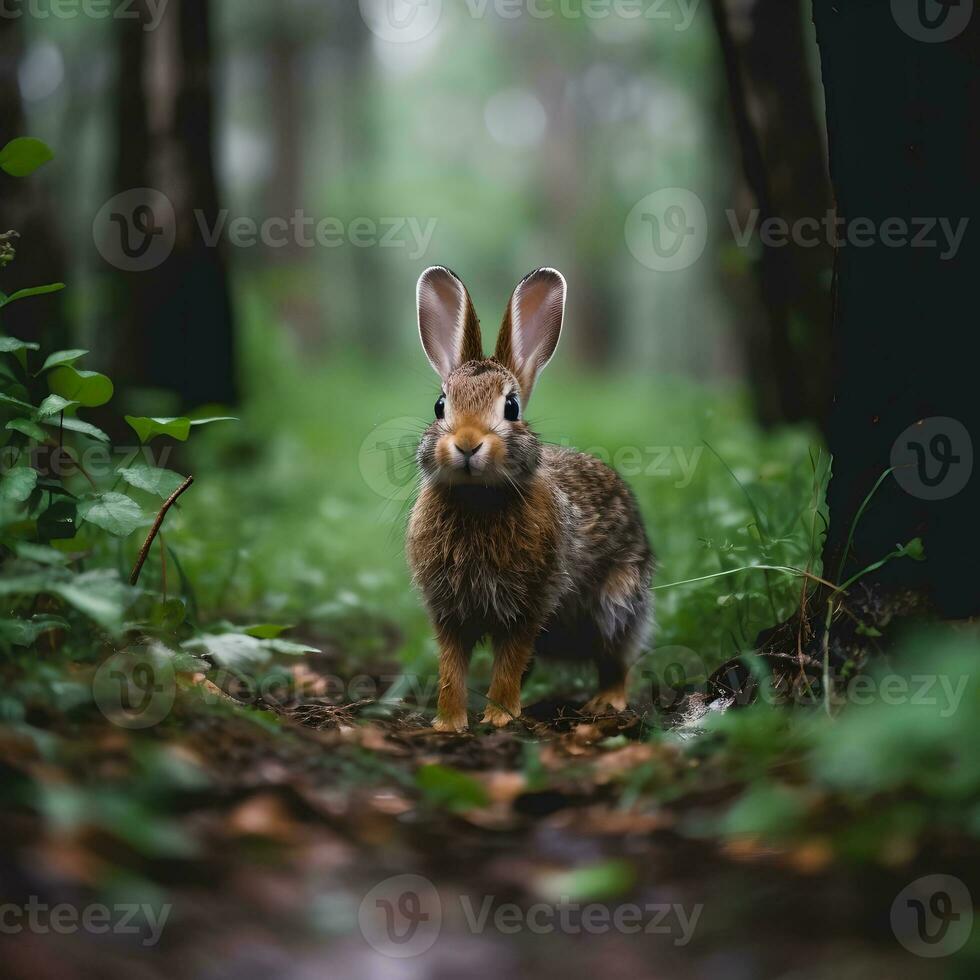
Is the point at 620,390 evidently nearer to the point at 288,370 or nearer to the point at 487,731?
the point at 288,370

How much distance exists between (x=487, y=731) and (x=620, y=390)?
1843 centimetres

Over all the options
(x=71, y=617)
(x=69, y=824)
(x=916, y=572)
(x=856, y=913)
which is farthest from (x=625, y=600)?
(x=69, y=824)

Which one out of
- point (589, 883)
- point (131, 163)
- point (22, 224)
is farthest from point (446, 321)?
point (131, 163)

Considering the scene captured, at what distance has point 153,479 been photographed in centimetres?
339

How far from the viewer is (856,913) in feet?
6.45

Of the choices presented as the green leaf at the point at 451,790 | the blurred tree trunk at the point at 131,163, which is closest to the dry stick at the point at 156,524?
the green leaf at the point at 451,790
